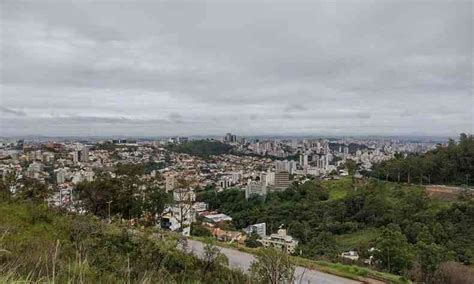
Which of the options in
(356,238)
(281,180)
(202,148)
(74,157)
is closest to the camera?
(356,238)

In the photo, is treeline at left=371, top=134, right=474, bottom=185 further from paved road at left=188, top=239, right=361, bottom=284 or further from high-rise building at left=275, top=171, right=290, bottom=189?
paved road at left=188, top=239, right=361, bottom=284

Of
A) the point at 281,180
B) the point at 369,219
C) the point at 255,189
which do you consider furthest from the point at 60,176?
the point at 281,180

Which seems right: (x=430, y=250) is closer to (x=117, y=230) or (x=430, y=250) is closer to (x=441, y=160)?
(x=117, y=230)

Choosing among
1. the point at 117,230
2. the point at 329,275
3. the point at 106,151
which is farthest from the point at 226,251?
the point at 106,151

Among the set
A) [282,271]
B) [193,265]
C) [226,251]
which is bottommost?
[226,251]

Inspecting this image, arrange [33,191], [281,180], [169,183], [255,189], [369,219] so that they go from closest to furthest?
[33,191] < [169,183] < [369,219] < [255,189] < [281,180]

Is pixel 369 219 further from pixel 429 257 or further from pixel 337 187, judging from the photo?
pixel 429 257

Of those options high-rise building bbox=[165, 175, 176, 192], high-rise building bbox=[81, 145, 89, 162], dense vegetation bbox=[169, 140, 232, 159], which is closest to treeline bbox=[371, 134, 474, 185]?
dense vegetation bbox=[169, 140, 232, 159]
